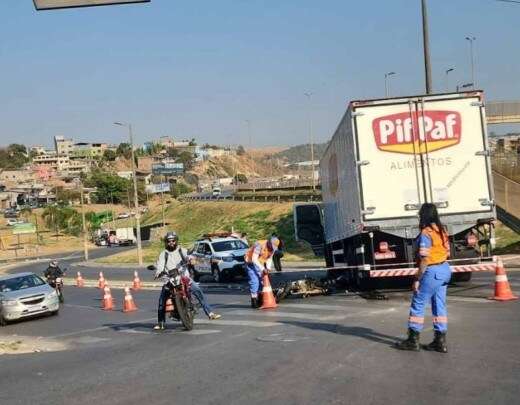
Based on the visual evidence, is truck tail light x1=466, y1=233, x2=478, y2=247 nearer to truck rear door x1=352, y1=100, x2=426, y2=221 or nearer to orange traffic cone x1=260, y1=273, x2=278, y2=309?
truck rear door x1=352, y1=100, x2=426, y2=221

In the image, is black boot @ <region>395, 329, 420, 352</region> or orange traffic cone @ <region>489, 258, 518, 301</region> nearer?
black boot @ <region>395, 329, 420, 352</region>

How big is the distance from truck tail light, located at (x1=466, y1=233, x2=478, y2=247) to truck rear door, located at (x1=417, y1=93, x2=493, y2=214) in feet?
2.79

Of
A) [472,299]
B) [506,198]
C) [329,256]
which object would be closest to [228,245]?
[329,256]

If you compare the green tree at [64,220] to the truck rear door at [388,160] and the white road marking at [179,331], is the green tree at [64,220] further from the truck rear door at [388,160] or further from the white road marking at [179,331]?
the truck rear door at [388,160]

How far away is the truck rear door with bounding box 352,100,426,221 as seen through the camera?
590 inches

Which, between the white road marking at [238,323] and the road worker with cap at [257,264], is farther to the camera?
the road worker with cap at [257,264]

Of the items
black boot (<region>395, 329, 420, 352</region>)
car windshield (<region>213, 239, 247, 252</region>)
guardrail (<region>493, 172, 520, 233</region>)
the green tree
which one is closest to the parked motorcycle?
black boot (<region>395, 329, 420, 352</region>)

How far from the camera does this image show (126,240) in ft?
317

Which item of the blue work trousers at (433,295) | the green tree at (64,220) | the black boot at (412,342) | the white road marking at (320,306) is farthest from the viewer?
the green tree at (64,220)

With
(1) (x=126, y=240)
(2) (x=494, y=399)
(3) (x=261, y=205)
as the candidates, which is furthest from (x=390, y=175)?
(1) (x=126, y=240)

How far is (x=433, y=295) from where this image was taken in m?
8.86

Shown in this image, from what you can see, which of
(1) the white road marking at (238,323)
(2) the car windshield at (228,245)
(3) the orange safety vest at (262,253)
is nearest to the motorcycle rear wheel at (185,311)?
(1) the white road marking at (238,323)

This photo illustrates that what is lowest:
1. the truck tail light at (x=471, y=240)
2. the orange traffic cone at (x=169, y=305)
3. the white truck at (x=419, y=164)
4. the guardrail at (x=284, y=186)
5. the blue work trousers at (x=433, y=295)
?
the orange traffic cone at (x=169, y=305)

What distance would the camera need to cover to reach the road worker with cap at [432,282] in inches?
345
